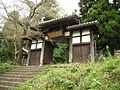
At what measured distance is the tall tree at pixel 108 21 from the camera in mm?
13719

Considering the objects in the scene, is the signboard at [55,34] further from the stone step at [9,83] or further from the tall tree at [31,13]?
the stone step at [9,83]

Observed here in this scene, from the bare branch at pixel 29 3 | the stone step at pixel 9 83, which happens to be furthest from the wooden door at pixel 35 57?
the stone step at pixel 9 83

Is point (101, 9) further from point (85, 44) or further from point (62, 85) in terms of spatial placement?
point (62, 85)

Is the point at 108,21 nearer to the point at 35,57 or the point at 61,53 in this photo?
the point at 61,53

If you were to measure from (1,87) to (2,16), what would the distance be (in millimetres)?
8733

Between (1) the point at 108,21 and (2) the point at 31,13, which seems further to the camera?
(2) the point at 31,13

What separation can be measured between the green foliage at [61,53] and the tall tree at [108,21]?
4.12m

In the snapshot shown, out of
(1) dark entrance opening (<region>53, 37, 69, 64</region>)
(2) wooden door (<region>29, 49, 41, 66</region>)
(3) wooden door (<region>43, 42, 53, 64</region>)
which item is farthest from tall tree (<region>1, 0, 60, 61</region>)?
(1) dark entrance opening (<region>53, 37, 69, 64</region>)

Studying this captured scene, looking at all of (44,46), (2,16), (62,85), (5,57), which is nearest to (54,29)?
(44,46)

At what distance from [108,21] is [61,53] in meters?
6.10

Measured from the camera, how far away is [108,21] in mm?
14289

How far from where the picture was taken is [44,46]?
14297mm

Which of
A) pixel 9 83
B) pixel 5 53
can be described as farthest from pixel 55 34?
pixel 9 83

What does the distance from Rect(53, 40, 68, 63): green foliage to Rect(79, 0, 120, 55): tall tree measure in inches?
162
